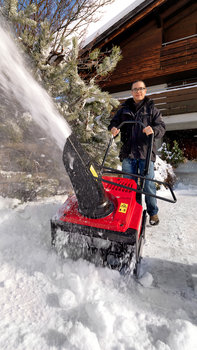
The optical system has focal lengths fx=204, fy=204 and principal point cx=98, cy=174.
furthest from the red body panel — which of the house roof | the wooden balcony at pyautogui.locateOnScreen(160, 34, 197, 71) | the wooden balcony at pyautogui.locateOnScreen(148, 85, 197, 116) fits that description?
the wooden balcony at pyautogui.locateOnScreen(160, 34, 197, 71)

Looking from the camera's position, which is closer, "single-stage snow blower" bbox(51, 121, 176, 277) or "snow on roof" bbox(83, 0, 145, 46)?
"single-stage snow blower" bbox(51, 121, 176, 277)

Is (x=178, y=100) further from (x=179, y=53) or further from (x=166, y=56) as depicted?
(x=166, y=56)

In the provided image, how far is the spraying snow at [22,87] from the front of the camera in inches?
108

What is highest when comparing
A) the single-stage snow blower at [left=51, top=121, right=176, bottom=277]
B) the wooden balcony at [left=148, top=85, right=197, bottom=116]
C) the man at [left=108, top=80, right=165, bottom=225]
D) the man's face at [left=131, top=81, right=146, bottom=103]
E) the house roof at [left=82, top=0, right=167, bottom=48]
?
the house roof at [left=82, top=0, right=167, bottom=48]

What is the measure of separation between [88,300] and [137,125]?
6.59ft

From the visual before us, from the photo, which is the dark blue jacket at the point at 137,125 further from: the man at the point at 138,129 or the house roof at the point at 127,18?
the house roof at the point at 127,18

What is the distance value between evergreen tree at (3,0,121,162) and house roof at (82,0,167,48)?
5388 millimetres

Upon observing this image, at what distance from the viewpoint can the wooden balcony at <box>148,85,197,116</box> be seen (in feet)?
26.3

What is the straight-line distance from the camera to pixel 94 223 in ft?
5.03

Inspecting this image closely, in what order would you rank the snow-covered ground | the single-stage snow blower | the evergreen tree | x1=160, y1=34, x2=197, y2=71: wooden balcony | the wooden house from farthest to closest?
x1=160, y1=34, x2=197, y2=71: wooden balcony → the wooden house → the evergreen tree → the single-stage snow blower → the snow-covered ground

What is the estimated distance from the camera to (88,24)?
6.37 meters

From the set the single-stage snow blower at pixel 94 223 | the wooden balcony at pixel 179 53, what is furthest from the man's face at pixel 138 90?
the wooden balcony at pixel 179 53

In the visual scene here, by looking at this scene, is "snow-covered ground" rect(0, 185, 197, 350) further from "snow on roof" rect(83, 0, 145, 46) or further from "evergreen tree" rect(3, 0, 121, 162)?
"snow on roof" rect(83, 0, 145, 46)

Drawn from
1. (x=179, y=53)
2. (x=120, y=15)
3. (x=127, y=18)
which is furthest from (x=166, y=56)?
(x=120, y=15)
